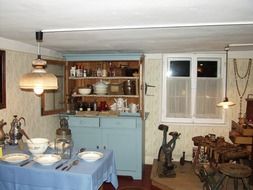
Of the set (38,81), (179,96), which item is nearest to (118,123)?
(179,96)

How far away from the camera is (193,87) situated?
16.6 ft

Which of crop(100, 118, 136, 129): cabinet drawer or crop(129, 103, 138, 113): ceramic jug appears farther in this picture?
crop(129, 103, 138, 113): ceramic jug

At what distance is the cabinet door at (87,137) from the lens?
4.52 meters

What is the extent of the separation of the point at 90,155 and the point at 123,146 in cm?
153

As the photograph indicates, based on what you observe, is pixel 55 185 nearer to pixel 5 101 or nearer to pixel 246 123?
pixel 5 101

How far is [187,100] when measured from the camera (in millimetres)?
5098

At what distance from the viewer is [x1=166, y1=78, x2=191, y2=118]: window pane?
5.09m

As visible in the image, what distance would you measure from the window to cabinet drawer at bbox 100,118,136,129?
0.99m

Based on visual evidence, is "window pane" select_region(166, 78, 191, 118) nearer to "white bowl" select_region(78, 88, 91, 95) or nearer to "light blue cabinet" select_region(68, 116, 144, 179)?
"light blue cabinet" select_region(68, 116, 144, 179)

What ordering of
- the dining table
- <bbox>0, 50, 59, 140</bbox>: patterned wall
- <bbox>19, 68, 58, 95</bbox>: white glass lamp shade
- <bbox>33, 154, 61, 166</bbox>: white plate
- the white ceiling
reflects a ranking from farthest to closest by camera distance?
<bbox>0, 50, 59, 140</bbox>: patterned wall
<bbox>33, 154, 61, 166</bbox>: white plate
the dining table
<bbox>19, 68, 58, 95</bbox>: white glass lamp shade
the white ceiling

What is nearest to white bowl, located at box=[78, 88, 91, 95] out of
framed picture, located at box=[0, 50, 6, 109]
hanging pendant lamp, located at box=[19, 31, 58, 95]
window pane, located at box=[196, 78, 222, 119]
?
framed picture, located at box=[0, 50, 6, 109]

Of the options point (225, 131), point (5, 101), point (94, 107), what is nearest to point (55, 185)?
point (5, 101)

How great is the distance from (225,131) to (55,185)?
359 cm

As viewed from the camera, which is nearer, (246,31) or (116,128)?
(246,31)
